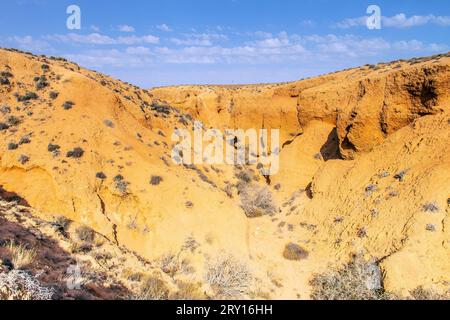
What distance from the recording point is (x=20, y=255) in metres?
7.24

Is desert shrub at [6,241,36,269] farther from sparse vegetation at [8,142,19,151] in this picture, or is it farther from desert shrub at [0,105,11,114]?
desert shrub at [0,105,11,114]

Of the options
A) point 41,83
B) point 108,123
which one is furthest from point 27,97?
point 108,123

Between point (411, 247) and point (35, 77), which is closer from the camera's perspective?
point (411, 247)

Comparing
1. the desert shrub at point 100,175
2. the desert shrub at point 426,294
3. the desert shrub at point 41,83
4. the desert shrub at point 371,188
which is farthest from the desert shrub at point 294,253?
the desert shrub at point 41,83

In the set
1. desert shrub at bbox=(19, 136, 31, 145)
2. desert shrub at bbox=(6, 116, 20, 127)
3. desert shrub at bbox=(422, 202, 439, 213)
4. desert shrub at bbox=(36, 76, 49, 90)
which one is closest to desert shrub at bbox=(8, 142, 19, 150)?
desert shrub at bbox=(19, 136, 31, 145)

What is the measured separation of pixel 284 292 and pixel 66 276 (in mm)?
7251

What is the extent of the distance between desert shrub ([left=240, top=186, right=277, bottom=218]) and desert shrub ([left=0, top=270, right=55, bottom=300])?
13298 mm

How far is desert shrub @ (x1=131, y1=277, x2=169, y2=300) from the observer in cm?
793

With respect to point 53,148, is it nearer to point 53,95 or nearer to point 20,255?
point 53,95

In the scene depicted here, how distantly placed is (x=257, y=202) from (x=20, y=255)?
13.8 m
